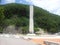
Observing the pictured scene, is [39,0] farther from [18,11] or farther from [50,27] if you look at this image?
[18,11]

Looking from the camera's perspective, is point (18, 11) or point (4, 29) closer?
point (4, 29)

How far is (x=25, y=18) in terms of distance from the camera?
129 ft

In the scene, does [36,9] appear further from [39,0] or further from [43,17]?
[39,0]

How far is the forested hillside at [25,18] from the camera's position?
37.0 meters

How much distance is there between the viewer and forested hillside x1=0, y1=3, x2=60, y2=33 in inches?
1457

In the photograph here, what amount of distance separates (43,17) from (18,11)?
5.38m

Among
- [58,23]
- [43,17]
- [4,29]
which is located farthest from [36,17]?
[4,29]

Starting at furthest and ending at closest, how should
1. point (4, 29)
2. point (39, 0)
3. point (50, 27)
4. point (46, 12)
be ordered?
point (46, 12), point (50, 27), point (4, 29), point (39, 0)

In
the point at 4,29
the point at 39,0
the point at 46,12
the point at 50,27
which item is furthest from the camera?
the point at 46,12

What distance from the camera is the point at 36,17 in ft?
130

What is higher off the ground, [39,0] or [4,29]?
[39,0]

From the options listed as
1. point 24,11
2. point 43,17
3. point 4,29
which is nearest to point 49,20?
point 43,17

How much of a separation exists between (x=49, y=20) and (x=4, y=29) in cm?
830

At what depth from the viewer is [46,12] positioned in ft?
132
